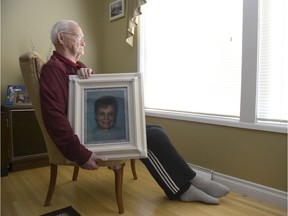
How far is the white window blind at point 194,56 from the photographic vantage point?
183 cm

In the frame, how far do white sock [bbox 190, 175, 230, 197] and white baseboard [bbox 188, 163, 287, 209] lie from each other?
0.23 metres

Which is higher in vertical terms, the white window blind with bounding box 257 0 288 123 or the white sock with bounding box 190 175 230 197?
the white window blind with bounding box 257 0 288 123

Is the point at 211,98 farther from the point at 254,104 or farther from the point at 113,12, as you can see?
the point at 113,12

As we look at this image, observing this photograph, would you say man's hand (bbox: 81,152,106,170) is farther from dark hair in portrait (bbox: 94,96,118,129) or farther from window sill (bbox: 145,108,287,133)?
window sill (bbox: 145,108,287,133)

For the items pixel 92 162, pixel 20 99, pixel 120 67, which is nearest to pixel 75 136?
pixel 92 162

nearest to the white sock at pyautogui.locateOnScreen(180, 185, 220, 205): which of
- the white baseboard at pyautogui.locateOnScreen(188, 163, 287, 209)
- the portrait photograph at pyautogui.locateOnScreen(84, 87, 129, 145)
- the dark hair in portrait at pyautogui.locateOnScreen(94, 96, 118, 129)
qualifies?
the white baseboard at pyautogui.locateOnScreen(188, 163, 287, 209)

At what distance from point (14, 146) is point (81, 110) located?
47.8 inches

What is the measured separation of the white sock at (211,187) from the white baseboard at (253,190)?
0.75ft

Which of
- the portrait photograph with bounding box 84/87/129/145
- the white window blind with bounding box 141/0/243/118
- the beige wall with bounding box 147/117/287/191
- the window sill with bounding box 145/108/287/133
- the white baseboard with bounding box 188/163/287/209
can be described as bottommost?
the white baseboard with bounding box 188/163/287/209

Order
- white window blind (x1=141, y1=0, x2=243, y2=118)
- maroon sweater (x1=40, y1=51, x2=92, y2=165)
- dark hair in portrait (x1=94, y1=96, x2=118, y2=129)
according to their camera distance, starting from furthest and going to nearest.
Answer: white window blind (x1=141, y1=0, x2=243, y2=118) → dark hair in portrait (x1=94, y1=96, x2=118, y2=129) → maroon sweater (x1=40, y1=51, x2=92, y2=165)

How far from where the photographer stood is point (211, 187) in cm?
157

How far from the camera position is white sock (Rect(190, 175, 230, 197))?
1567mm

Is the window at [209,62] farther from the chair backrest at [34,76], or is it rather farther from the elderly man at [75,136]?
the chair backrest at [34,76]

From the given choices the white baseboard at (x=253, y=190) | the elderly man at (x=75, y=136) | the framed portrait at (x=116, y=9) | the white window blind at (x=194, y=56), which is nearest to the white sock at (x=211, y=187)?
the elderly man at (x=75, y=136)
